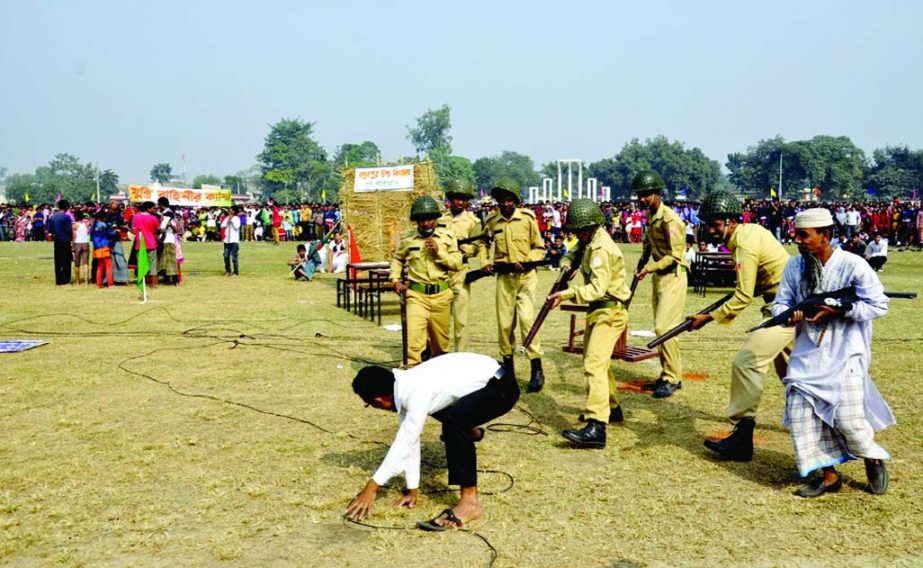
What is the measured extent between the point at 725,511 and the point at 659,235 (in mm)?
3738

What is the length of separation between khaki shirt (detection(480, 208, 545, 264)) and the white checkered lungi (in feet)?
11.8

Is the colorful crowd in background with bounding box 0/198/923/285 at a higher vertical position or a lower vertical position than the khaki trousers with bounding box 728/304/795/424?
higher

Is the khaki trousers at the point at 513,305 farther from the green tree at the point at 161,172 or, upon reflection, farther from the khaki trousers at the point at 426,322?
the green tree at the point at 161,172

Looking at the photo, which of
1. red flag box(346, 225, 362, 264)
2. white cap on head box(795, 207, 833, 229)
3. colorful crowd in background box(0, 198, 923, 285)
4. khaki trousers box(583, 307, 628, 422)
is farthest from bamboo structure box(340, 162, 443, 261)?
white cap on head box(795, 207, 833, 229)

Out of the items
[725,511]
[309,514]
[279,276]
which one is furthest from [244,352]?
[279,276]

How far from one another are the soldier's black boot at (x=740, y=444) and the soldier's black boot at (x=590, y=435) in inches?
34.8

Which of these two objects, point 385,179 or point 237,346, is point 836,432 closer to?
point 237,346

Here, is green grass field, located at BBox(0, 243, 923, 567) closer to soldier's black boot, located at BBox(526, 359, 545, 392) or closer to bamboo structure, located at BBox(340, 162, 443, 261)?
soldier's black boot, located at BBox(526, 359, 545, 392)

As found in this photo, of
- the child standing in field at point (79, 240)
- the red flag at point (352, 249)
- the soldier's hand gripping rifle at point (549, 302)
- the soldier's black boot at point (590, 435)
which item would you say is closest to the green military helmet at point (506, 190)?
the soldier's hand gripping rifle at point (549, 302)

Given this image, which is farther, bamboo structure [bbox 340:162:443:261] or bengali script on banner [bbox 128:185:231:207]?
bengali script on banner [bbox 128:185:231:207]

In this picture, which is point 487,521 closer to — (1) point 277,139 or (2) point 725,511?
(2) point 725,511

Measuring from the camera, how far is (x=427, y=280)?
25.2 ft

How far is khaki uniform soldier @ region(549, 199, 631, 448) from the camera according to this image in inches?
236

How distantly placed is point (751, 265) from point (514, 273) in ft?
8.77
